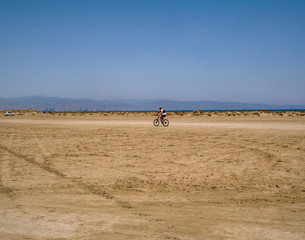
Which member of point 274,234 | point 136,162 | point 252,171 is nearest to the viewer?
point 274,234

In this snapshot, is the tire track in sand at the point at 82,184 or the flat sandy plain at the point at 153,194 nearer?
the flat sandy plain at the point at 153,194

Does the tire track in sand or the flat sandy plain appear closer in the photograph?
the flat sandy plain

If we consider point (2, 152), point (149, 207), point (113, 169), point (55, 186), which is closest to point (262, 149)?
point (113, 169)

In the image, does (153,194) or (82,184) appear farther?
(82,184)

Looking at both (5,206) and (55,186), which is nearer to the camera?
(5,206)

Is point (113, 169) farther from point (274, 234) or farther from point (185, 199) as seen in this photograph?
point (274, 234)

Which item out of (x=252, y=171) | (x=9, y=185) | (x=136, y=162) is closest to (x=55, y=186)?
(x=9, y=185)

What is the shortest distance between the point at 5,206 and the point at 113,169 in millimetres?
3839

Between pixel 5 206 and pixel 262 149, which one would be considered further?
pixel 262 149

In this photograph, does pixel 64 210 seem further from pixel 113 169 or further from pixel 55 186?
pixel 113 169

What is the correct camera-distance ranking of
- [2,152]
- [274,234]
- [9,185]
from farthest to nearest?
[2,152] → [9,185] → [274,234]

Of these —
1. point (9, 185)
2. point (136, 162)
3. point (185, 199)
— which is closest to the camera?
point (185, 199)

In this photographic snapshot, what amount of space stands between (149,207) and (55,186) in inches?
115

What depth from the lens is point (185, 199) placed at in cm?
653
